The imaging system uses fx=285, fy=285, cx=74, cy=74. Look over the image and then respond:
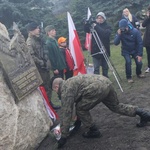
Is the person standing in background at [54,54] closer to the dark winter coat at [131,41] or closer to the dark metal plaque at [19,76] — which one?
the dark metal plaque at [19,76]

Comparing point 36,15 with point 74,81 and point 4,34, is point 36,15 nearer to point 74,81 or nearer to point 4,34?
point 4,34

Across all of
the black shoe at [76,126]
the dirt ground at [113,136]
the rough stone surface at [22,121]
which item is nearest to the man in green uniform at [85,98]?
the dirt ground at [113,136]

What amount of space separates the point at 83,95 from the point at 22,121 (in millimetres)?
1151

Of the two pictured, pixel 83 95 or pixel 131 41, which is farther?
pixel 131 41

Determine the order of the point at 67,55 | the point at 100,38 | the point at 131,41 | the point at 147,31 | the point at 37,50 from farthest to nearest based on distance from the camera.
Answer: the point at 147,31, the point at 100,38, the point at 131,41, the point at 67,55, the point at 37,50

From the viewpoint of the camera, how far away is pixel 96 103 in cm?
463

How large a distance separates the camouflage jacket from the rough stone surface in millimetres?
782

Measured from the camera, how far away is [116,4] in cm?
1562

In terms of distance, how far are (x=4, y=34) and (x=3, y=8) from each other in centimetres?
540

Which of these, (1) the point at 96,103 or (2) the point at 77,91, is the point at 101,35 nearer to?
(1) the point at 96,103

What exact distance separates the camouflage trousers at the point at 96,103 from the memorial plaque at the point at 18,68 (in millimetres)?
1033

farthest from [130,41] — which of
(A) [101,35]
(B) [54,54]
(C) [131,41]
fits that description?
(B) [54,54]

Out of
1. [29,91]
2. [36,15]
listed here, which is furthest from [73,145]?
[36,15]

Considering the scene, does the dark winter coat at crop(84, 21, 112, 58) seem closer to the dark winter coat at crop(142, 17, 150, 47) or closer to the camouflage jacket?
the dark winter coat at crop(142, 17, 150, 47)
